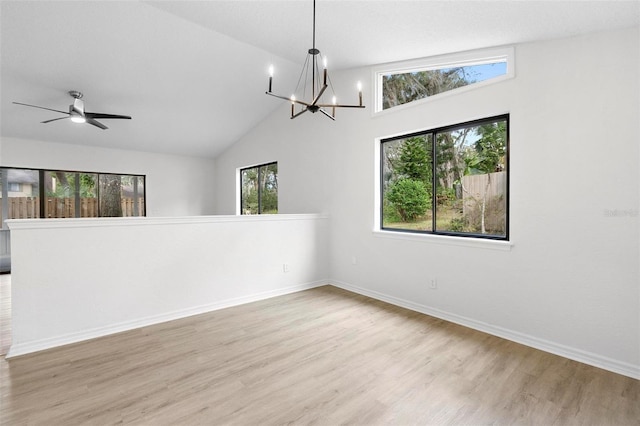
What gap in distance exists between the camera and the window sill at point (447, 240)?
9.86 feet

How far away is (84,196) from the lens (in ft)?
21.0

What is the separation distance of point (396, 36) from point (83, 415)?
156 inches

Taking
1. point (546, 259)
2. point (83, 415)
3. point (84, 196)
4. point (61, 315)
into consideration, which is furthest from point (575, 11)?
point (84, 196)

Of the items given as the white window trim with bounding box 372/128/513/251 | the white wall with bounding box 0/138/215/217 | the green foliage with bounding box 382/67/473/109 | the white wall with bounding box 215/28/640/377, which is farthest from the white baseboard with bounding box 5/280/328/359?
the white wall with bounding box 0/138/215/217

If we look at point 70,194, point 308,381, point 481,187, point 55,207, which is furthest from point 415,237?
point 55,207

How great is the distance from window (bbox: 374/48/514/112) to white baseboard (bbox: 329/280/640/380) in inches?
96.6

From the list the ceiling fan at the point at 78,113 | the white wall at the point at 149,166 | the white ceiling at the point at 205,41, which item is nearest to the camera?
the white ceiling at the point at 205,41

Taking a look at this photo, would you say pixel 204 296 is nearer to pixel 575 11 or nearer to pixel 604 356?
pixel 604 356

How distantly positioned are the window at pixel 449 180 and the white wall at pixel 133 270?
5.26 ft

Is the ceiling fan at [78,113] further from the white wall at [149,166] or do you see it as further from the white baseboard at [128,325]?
the white baseboard at [128,325]

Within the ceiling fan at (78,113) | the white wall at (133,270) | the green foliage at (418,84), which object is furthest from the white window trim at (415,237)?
the ceiling fan at (78,113)

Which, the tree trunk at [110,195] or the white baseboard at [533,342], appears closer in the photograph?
the white baseboard at [533,342]

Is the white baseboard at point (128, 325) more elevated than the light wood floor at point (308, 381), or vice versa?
the white baseboard at point (128, 325)

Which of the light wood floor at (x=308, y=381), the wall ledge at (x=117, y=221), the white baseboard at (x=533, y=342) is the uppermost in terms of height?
the wall ledge at (x=117, y=221)
